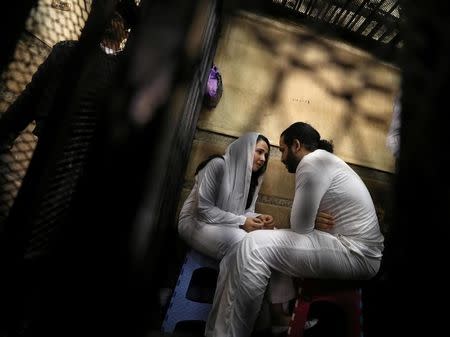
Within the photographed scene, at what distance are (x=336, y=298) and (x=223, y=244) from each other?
1.05 m

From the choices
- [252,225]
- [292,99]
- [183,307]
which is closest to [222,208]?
[252,225]

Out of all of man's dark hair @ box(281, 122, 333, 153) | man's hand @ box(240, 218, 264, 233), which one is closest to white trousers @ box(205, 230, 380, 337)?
man's hand @ box(240, 218, 264, 233)

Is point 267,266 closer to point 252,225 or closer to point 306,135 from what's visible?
point 252,225

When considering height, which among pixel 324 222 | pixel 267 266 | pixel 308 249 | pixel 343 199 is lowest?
pixel 267 266

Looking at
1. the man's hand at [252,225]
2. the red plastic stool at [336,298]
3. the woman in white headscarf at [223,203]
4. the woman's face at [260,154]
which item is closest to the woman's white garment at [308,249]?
the red plastic stool at [336,298]

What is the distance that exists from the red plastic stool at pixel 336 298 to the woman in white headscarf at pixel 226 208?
4.9 inches

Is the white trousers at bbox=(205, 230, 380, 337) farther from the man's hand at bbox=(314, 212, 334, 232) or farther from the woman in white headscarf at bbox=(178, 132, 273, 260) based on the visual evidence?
the woman in white headscarf at bbox=(178, 132, 273, 260)

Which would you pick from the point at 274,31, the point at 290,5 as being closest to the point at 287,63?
the point at 274,31

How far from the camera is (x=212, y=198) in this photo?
107 inches

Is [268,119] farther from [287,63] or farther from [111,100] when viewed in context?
[111,100]

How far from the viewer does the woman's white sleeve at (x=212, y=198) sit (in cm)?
257

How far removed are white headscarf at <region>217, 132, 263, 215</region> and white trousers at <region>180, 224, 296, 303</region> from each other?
394 millimetres

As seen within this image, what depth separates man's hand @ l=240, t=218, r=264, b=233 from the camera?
2.58m

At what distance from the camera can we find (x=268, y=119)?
3736 millimetres
